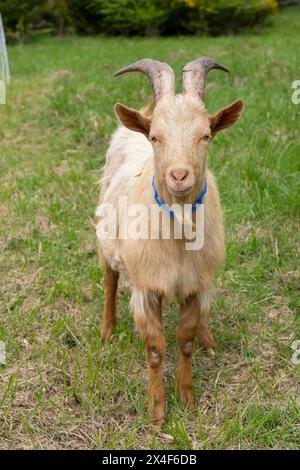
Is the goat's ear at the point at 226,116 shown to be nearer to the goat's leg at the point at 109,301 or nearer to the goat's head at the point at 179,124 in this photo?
the goat's head at the point at 179,124

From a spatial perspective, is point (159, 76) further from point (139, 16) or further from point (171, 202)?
point (139, 16)

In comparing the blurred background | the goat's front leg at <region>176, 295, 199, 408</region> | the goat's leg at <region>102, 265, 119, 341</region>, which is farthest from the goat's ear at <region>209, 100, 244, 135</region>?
the blurred background

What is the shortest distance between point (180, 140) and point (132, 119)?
15.7 inches

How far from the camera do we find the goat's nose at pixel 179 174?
8.61 feet

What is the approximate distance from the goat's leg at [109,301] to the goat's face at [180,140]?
1.20 metres

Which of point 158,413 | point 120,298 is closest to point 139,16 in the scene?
point 120,298

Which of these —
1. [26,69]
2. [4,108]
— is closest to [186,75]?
[4,108]

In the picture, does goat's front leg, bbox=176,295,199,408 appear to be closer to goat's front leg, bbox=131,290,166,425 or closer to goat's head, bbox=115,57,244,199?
goat's front leg, bbox=131,290,166,425

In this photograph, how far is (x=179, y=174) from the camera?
2625 mm

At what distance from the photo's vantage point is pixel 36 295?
4340mm

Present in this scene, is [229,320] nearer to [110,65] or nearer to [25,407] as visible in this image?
[25,407]

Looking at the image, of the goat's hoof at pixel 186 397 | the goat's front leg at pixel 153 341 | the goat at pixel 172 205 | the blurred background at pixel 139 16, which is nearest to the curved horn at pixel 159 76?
the goat at pixel 172 205

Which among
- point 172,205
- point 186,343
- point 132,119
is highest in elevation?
point 132,119

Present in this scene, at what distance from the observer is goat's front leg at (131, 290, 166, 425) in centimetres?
317
